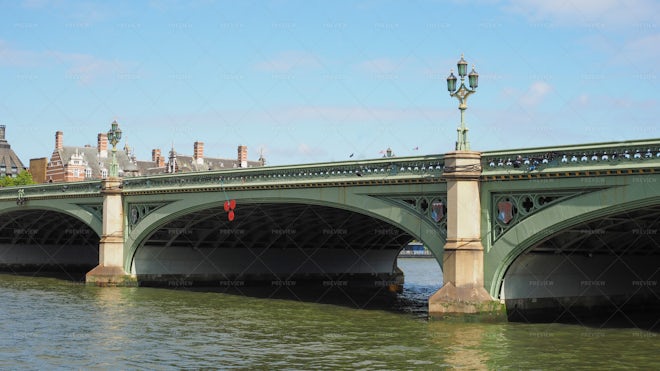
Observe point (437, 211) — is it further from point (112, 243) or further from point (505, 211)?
point (112, 243)

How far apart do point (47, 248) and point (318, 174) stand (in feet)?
154

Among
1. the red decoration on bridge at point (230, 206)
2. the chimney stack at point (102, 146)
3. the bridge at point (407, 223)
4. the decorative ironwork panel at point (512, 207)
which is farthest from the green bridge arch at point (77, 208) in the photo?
the chimney stack at point (102, 146)

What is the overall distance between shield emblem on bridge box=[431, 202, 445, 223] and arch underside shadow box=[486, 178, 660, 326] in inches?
105

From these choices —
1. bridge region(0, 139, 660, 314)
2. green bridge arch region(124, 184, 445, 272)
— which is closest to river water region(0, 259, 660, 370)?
bridge region(0, 139, 660, 314)

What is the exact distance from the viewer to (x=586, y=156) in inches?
1254

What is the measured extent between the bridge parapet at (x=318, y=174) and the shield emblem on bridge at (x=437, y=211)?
1116 millimetres

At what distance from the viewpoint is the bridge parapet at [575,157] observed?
99.4 ft

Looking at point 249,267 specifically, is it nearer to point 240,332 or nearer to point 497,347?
point 240,332

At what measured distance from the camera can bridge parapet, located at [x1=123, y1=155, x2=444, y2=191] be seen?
122 ft

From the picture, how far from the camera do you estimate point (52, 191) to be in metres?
63.9

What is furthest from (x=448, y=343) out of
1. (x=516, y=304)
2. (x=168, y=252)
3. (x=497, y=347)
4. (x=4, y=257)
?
(x=4, y=257)

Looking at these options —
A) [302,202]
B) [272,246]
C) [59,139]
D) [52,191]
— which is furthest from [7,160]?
[302,202]

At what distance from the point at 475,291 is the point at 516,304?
9.51 feet

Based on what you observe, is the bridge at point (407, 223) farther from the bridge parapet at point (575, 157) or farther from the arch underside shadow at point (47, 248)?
the arch underside shadow at point (47, 248)
